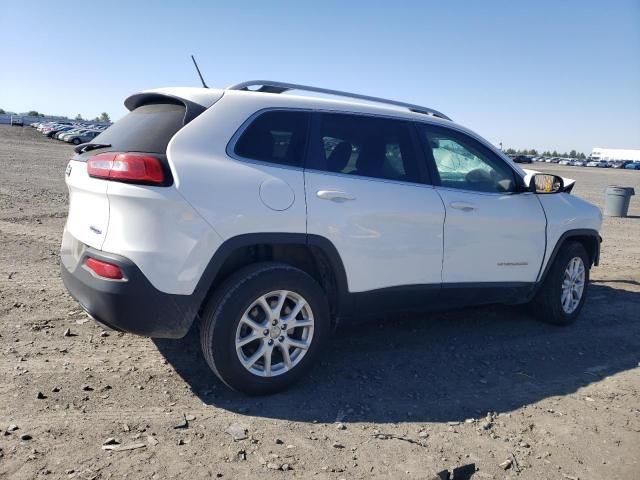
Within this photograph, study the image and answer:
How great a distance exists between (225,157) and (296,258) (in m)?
0.91

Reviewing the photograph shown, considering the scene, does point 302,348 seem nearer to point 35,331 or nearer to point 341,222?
point 341,222

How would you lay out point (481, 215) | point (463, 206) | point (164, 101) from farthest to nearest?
1. point (481, 215)
2. point (463, 206)
3. point (164, 101)

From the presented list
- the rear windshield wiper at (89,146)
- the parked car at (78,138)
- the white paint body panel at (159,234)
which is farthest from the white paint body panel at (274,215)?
the parked car at (78,138)

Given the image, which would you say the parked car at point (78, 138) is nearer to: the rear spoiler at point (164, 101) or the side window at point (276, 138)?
the rear spoiler at point (164, 101)

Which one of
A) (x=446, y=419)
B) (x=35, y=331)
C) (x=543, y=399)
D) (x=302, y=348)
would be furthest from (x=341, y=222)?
(x=35, y=331)

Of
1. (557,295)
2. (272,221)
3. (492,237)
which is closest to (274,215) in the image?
(272,221)

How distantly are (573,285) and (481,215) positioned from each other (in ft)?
5.56

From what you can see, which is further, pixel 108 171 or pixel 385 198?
pixel 385 198

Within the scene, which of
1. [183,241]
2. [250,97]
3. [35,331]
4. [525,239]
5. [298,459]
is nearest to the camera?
[298,459]

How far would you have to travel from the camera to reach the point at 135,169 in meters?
3.08

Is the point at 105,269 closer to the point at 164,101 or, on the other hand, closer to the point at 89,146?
the point at 89,146

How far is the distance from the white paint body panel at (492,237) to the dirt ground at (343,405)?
0.65m

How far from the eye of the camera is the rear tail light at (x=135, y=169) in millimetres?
3070

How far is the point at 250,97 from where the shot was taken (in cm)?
356
